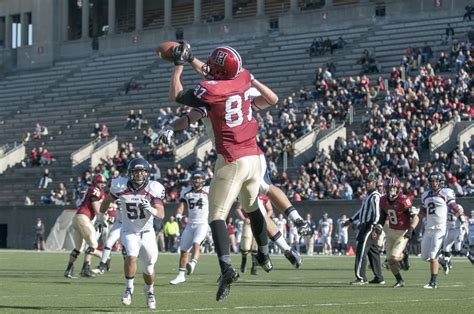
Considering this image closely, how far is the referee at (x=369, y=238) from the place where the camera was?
2019 cm

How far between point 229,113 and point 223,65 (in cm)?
50

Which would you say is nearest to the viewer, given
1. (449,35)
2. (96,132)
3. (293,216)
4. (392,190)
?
(293,216)

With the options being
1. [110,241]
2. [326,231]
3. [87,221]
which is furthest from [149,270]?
[326,231]

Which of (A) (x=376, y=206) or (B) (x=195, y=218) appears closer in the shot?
(A) (x=376, y=206)

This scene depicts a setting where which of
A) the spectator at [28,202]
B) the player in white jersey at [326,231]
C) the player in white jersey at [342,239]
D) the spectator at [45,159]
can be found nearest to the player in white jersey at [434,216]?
the player in white jersey at [326,231]

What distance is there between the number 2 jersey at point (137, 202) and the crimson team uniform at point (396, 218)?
6737 millimetres

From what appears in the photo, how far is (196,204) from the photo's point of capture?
21.9 meters

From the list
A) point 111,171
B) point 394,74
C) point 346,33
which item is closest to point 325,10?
point 346,33

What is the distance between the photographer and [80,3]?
6850 centimetres

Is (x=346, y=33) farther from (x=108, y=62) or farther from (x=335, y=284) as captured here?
(x=335, y=284)

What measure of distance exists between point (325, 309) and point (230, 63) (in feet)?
10.5

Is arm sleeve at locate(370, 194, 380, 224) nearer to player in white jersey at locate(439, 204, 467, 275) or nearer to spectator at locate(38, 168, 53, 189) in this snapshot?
player in white jersey at locate(439, 204, 467, 275)

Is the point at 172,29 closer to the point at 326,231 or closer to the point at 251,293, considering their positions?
the point at 326,231

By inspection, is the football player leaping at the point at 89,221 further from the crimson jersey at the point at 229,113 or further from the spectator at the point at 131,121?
the spectator at the point at 131,121
